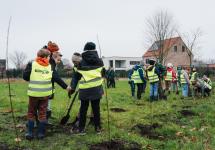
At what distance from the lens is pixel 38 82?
7.24 metres

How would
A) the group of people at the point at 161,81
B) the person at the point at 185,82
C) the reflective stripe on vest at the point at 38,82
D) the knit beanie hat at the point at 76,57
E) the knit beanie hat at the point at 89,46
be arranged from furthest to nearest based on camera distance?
the person at the point at 185,82 → the group of people at the point at 161,81 → the knit beanie hat at the point at 76,57 → the knit beanie hat at the point at 89,46 → the reflective stripe on vest at the point at 38,82

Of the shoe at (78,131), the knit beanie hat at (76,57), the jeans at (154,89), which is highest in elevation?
the knit beanie hat at (76,57)

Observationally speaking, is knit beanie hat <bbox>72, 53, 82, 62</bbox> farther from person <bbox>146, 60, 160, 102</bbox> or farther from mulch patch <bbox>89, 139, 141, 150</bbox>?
person <bbox>146, 60, 160, 102</bbox>

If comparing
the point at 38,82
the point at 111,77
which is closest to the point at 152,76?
the point at 38,82

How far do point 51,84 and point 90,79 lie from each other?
83 cm

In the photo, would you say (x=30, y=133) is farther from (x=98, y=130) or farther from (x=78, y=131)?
(x=98, y=130)

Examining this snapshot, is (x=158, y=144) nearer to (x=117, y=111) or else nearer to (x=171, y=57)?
(x=117, y=111)

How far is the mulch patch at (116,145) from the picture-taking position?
638 cm

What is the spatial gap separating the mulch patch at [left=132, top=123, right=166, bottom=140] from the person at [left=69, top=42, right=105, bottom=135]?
38.2 inches

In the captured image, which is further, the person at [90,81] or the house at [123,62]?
the house at [123,62]

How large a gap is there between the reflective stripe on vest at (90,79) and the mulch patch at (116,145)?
4.57 ft

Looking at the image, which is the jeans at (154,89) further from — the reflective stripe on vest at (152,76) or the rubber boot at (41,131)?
the rubber boot at (41,131)

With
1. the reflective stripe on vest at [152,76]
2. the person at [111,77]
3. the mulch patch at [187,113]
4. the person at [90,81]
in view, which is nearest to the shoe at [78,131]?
the person at [90,81]

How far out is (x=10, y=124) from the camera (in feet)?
28.2
